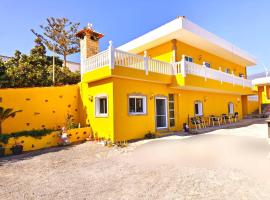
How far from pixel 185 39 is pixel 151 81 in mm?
5301

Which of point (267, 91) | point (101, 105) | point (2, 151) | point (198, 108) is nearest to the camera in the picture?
point (2, 151)

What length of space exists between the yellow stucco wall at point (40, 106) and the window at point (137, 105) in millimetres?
4209

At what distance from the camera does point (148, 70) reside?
11914 mm

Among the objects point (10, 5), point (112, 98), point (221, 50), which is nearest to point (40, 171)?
point (112, 98)

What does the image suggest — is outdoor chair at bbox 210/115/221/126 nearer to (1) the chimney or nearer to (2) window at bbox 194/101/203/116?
(2) window at bbox 194/101/203/116

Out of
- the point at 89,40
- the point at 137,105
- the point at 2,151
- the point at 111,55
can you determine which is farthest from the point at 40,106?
the point at 137,105

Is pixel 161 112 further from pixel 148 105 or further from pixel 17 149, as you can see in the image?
pixel 17 149

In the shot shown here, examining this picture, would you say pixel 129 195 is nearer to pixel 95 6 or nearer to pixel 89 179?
pixel 89 179

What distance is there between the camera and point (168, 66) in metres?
13.4

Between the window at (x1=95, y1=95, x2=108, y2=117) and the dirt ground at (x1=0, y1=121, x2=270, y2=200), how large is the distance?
115 inches

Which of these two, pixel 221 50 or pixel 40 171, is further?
pixel 221 50

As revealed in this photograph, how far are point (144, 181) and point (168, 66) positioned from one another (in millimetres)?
9574

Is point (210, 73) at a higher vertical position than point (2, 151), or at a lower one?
higher

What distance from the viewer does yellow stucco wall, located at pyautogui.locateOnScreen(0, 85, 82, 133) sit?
10.7 m
